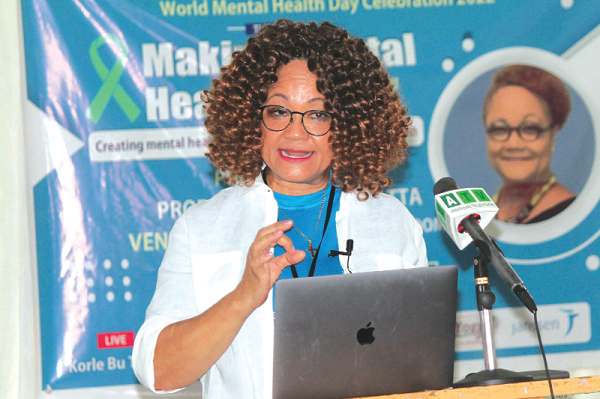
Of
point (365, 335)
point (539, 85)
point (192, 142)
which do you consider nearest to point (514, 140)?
point (539, 85)

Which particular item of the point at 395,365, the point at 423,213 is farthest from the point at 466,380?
the point at 423,213

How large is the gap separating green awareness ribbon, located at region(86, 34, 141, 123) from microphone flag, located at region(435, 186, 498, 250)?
6.11ft

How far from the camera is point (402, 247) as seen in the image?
1775 millimetres

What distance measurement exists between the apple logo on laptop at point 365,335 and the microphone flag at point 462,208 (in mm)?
269

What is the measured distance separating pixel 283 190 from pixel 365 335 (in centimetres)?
68

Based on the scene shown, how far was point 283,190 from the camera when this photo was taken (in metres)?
1.84

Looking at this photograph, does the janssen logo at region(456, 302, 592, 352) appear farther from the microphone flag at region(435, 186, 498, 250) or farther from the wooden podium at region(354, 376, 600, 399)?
the wooden podium at region(354, 376, 600, 399)

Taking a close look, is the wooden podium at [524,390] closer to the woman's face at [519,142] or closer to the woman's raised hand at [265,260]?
the woman's raised hand at [265,260]

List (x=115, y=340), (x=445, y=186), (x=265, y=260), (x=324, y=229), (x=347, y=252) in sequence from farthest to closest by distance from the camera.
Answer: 1. (x=115, y=340)
2. (x=324, y=229)
3. (x=347, y=252)
4. (x=445, y=186)
5. (x=265, y=260)

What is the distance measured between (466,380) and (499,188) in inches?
75.8

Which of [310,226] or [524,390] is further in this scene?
[310,226]

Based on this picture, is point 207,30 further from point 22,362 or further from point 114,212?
point 22,362

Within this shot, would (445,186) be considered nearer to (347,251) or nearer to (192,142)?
(347,251)

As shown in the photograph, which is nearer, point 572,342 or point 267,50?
point 267,50
